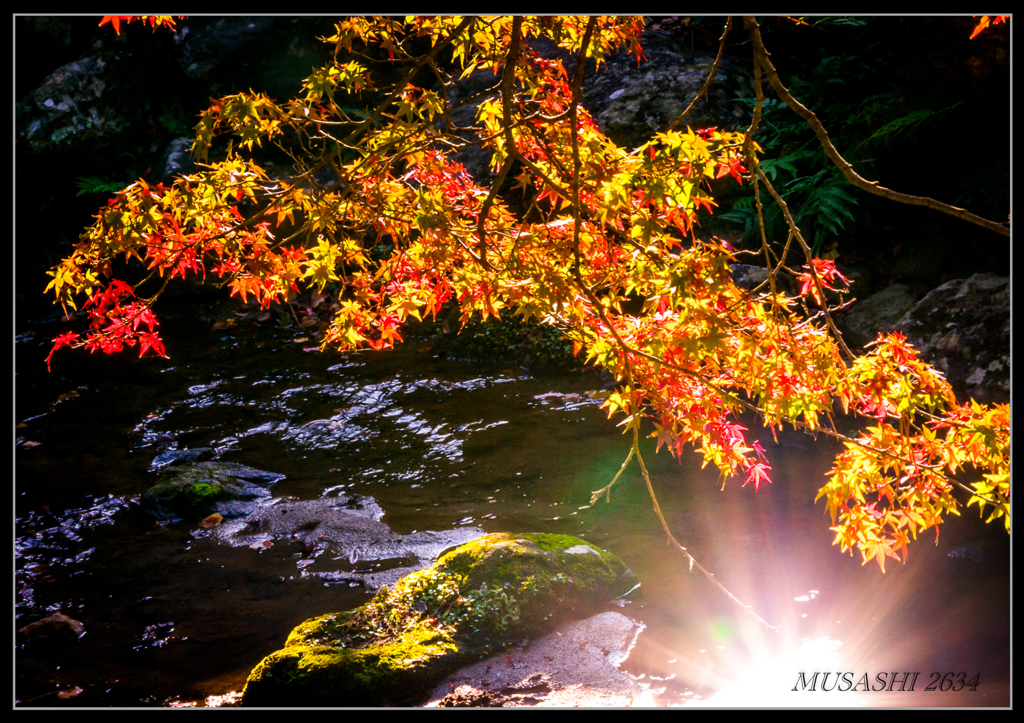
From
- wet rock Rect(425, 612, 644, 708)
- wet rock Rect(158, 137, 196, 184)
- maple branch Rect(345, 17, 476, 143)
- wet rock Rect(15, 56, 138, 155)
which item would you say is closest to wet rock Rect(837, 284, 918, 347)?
wet rock Rect(425, 612, 644, 708)

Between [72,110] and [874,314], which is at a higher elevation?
[72,110]

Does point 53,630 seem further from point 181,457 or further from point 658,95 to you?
point 658,95

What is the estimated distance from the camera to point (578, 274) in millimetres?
2176

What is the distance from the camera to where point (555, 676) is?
9.83 ft

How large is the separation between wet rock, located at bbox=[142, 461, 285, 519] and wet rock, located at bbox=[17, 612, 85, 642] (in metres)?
1.11

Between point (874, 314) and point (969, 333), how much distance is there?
107 centimetres

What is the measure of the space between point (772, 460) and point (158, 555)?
14.0 feet

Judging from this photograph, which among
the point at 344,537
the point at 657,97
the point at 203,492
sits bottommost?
the point at 344,537

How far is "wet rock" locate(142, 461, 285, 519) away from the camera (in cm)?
459

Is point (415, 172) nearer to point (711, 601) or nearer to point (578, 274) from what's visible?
point (578, 274)

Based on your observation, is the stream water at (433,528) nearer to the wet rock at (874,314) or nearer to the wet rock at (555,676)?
the wet rock at (555,676)

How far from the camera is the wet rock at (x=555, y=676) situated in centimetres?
287

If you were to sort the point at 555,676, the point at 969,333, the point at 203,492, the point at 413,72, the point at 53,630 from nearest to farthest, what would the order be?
the point at 413,72 < the point at 555,676 < the point at 53,630 < the point at 969,333 < the point at 203,492

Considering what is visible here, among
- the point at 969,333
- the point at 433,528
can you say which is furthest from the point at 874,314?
the point at 433,528
